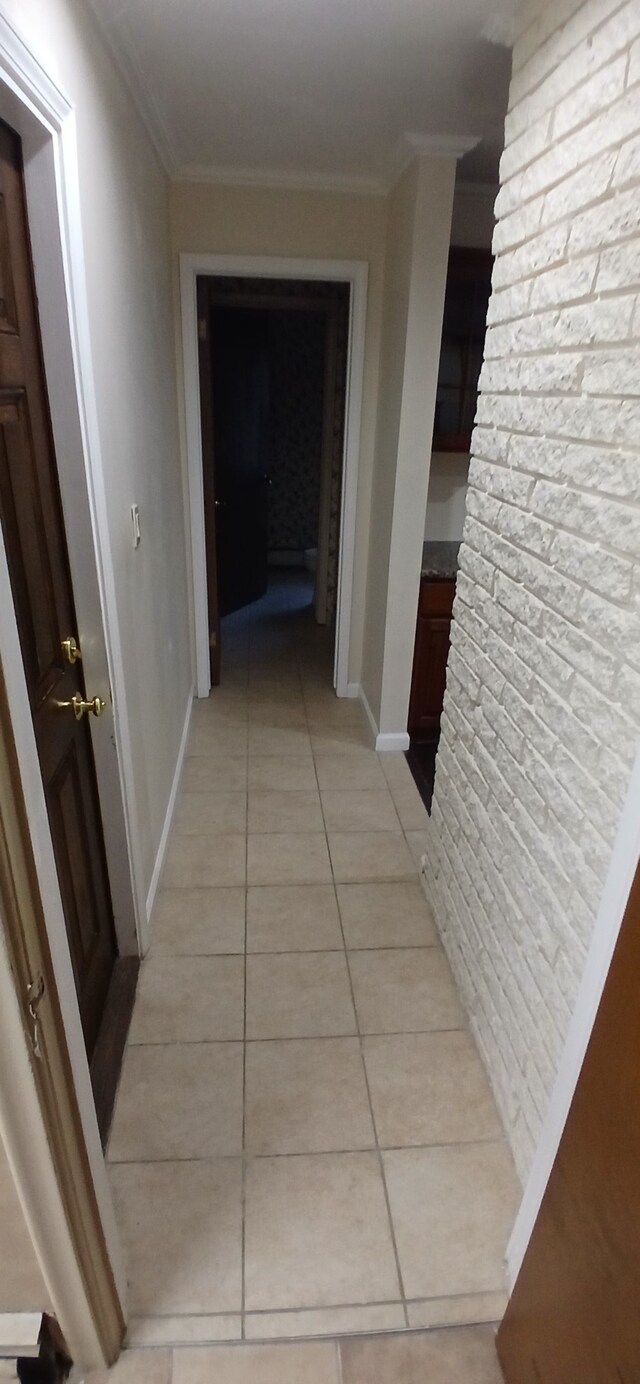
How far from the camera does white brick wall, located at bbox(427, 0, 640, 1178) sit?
3.62 feet

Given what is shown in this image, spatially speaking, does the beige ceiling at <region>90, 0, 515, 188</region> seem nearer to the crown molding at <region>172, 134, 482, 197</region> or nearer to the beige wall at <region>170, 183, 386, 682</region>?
the crown molding at <region>172, 134, 482, 197</region>

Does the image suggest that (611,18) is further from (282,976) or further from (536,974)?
(282,976)

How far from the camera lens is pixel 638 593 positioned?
105 centimetres

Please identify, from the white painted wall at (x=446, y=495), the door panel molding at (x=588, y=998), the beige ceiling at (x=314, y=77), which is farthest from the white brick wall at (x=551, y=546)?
the white painted wall at (x=446, y=495)

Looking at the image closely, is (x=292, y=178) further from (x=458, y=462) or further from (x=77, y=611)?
(x=77, y=611)

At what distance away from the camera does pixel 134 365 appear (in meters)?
2.16

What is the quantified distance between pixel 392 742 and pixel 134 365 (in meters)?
1.87

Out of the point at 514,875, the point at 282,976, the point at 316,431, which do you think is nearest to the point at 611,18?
the point at 514,875

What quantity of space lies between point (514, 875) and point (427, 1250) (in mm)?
739

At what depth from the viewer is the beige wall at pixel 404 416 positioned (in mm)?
2545

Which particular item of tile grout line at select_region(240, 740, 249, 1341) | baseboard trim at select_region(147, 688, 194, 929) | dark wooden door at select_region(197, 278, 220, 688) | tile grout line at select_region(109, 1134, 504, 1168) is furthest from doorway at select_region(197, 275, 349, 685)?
tile grout line at select_region(109, 1134, 504, 1168)

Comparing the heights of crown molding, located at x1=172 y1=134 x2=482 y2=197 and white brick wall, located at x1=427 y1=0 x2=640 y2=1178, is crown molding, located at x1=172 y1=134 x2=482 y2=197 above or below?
above

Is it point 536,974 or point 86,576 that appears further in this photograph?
point 86,576

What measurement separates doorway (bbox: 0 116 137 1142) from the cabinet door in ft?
5.71
